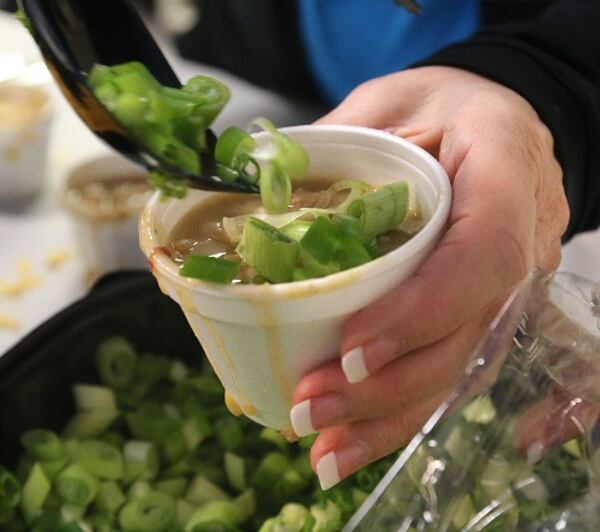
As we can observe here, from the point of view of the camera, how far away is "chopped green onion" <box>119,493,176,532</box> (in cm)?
87

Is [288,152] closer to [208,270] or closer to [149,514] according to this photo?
[208,270]

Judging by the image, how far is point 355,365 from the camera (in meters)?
0.49

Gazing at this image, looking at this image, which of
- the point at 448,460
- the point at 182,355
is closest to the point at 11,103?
the point at 182,355

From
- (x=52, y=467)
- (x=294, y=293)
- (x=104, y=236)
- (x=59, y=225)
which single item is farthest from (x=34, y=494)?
(x=294, y=293)

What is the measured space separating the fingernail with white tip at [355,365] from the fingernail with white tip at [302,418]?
1.3 inches

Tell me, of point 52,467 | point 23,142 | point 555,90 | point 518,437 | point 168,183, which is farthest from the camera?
point 23,142

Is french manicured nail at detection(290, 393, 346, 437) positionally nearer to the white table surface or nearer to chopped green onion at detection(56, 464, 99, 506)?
chopped green onion at detection(56, 464, 99, 506)

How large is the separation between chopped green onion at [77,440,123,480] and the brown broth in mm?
459

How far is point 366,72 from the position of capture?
4.19 feet

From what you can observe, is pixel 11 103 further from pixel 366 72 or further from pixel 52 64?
pixel 52 64

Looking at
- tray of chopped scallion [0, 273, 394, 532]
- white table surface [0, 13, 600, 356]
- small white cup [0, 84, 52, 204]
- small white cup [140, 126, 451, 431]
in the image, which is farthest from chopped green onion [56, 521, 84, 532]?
small white cup [0, 84, 52, 204]

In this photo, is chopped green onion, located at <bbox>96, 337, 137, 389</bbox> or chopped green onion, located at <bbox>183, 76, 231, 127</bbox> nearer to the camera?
chopped green onion, located at <bbox>183, 76, 231, 127</bbox>

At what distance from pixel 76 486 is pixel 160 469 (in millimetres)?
110

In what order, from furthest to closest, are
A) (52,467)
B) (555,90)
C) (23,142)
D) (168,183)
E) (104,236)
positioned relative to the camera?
(23,142), (104,236), (52,467), (555,90), (168,183)
